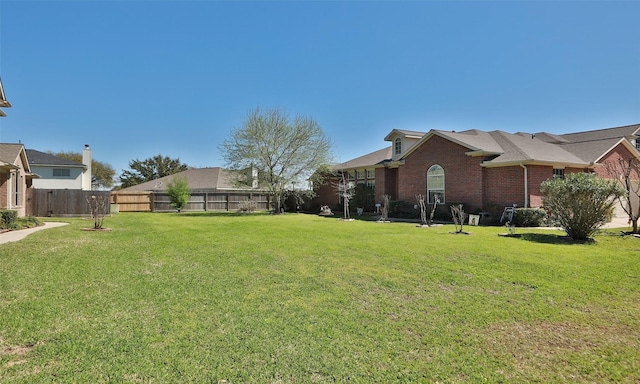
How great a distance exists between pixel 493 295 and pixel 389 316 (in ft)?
6.73

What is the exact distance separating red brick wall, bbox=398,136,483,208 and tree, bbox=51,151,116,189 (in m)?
48.6

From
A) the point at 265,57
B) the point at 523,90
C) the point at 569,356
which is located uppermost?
the point at 265,57

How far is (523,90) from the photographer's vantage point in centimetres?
1925

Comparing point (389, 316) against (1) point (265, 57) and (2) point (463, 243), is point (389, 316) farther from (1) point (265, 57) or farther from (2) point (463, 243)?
(1) point (265, 57)

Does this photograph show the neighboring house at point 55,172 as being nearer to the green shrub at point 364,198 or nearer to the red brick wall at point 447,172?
the green shrub at point 364,198

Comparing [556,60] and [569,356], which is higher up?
[556,60]

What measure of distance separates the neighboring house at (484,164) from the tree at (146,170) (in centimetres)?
4435

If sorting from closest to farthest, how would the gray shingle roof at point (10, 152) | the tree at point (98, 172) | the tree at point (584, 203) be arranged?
the tree at point (584, 203), the gray shingle roof at point (10, 152), the tree at point (98, 172)

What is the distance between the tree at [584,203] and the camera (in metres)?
11.1

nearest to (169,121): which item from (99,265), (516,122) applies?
(99,265)

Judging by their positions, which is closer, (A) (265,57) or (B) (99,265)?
(B) (99,265)

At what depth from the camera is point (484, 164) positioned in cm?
1858

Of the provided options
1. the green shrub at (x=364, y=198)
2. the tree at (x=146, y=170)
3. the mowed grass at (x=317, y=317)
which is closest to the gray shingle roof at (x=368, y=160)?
the green shrub at (x=364, y=198)

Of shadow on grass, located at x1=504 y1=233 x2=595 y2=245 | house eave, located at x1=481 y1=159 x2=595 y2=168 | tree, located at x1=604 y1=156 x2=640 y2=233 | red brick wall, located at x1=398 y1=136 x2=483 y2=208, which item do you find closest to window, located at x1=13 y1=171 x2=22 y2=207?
red brick wall, located at x1=398 y1=136 x2=483 y2=208
